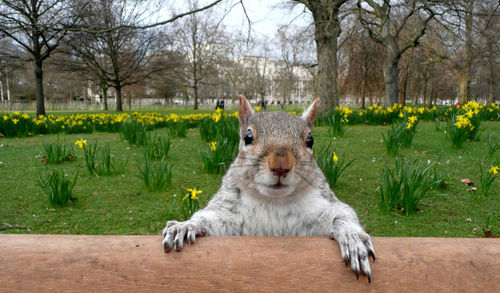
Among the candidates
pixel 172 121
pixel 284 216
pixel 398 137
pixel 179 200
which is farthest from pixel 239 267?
pixel 172 121

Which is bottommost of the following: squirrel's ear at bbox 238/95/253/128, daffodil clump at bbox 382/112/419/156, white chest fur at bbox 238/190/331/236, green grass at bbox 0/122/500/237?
green grass at bbox 0/122/500/237

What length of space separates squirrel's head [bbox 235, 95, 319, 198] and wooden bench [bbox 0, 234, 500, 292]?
0.42m

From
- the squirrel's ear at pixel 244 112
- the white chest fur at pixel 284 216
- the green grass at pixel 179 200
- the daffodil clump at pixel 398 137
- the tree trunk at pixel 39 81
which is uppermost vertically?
the tree trunk at pixel 39 81

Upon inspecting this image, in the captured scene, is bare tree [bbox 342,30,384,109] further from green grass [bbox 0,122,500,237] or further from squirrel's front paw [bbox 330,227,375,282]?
squirrel's front paw [bbox 330,227,375,282]

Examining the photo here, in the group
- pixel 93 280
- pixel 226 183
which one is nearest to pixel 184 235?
pixel 93 280

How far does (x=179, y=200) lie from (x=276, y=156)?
175 centimetres

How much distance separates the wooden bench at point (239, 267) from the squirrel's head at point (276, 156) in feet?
1.39

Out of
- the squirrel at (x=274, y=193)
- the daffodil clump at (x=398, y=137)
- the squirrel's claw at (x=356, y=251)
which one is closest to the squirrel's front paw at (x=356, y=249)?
the squirrel's claw at (x=356, y=251)

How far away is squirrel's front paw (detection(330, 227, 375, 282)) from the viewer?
2.93 ft

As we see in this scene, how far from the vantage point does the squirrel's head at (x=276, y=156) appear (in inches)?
53.0

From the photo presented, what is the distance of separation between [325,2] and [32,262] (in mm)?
7761

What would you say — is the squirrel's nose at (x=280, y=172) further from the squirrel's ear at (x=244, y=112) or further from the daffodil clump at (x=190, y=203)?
the daffodil clump at (x=190, y=203)

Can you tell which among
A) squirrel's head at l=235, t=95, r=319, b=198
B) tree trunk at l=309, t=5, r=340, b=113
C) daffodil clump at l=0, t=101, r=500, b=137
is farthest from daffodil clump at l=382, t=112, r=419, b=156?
tree trunk at l=309, t=5, r=340, b=113

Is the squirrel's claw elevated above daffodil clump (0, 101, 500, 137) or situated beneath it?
situated beneath
